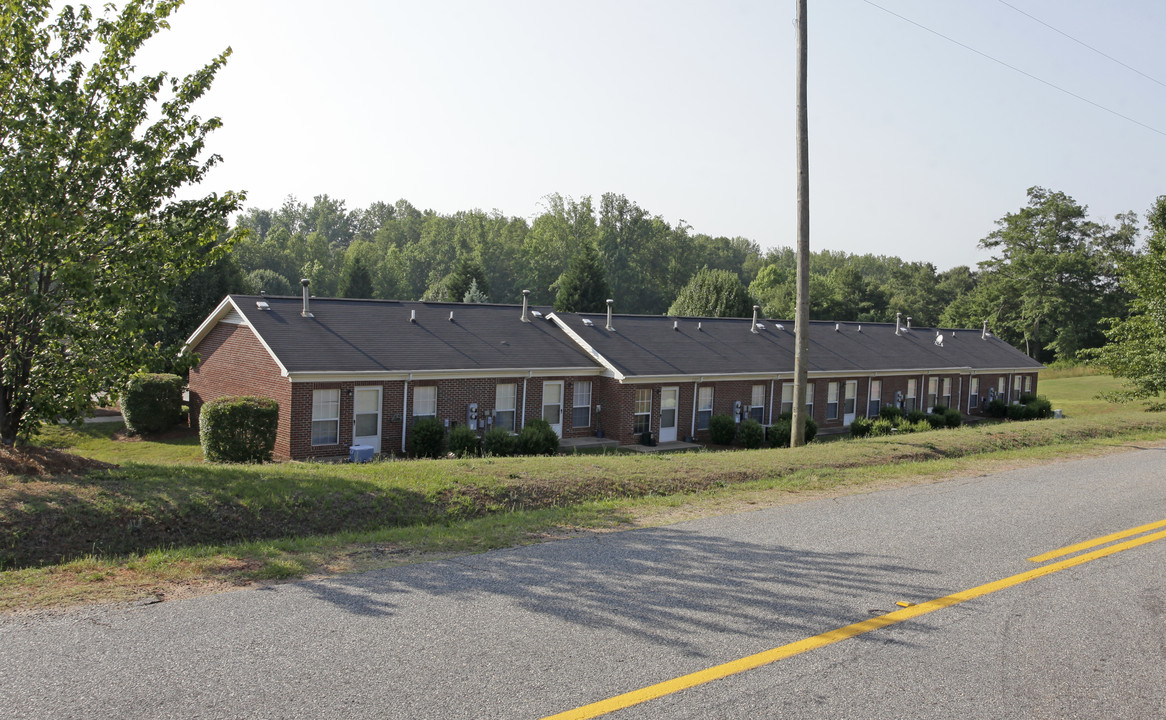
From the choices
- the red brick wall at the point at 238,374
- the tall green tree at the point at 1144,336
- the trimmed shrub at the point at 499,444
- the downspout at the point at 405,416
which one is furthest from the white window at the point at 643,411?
the tall green tree at the point at 1144,336

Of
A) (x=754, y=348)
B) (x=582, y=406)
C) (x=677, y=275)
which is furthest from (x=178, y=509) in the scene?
(x=677, y=275)

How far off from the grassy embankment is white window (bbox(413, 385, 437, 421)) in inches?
348

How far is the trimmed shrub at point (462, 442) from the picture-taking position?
22016mm

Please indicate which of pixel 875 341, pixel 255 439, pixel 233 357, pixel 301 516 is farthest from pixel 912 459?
pixel 875 341

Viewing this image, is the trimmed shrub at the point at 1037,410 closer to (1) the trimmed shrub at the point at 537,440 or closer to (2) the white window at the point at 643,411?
(2) the white window at the point at 643,411

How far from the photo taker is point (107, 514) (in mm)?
9297

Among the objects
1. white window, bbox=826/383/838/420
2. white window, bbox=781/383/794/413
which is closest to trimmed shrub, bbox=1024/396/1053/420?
white window, bbox=826/383/838/420

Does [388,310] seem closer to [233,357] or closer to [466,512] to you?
[233,357]

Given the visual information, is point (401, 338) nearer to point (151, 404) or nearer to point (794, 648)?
point (151, 404)

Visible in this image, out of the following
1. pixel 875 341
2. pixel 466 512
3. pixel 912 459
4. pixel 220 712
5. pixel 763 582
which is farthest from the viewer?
pixel 875 341

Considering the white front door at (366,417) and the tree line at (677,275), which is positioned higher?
the tree line at (677,275)

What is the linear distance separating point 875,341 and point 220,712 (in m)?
37.3

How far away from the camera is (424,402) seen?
2342 centimetres

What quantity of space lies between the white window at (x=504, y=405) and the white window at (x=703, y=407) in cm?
688
